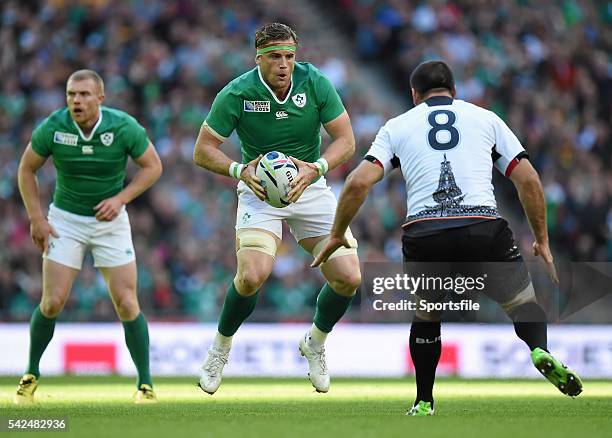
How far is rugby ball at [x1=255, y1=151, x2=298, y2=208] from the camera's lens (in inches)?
352

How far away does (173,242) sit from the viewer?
59.2ft

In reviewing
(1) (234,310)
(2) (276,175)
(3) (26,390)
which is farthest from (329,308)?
(3) (26,390)

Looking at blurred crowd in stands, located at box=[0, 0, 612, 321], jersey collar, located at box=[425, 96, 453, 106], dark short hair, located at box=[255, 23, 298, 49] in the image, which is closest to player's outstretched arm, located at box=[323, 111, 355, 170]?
dark short hair, located at box=[255, 23, 298, 49]

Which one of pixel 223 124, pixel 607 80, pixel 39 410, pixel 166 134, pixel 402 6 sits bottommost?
pixel 39 410

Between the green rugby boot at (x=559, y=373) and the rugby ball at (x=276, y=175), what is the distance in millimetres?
2380

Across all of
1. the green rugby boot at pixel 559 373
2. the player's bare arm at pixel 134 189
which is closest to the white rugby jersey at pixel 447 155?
the green rugby boot at pixel 559 373

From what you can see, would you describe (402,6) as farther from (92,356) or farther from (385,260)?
(92,356)

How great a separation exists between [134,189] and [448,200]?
3292 mm

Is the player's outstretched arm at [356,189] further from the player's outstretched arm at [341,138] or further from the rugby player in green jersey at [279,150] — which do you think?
the player's outstretched arm at [341,138]

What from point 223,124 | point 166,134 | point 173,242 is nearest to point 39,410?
point 223,124

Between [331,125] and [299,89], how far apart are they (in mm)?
386

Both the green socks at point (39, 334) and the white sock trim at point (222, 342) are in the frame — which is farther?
the green socks at point (39, 334)

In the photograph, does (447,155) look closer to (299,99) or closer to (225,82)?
(299,99)

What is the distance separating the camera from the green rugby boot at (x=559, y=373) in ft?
24.5
